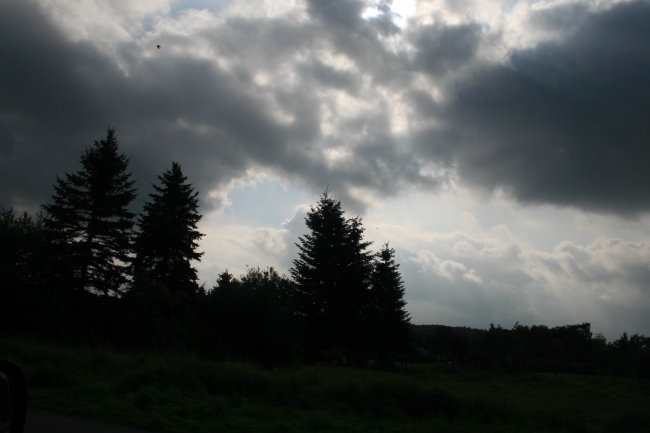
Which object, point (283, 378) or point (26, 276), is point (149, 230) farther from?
point (283, 378)

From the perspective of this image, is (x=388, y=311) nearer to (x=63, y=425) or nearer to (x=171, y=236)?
(x=171, y=236)

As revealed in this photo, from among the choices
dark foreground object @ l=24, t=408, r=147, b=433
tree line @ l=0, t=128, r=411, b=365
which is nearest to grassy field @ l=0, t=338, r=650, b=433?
dark foreground object @ l=24, t=408, r=147, b=433

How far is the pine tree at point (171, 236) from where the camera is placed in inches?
1521

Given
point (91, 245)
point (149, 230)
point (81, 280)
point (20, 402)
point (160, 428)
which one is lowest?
point (160, 428)

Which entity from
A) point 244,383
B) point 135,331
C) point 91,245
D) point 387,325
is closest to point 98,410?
point 244,383

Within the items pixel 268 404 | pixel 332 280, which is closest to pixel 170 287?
pixel 332 280

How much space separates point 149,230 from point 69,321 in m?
11.5

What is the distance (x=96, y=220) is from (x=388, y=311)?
2944 centimetres

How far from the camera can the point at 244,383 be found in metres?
11.3

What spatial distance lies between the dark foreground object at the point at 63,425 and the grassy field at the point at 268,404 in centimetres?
30

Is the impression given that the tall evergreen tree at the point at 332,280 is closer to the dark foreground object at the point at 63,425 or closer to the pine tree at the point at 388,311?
the pine tree at the point at 388,311

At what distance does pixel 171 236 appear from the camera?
38750mm

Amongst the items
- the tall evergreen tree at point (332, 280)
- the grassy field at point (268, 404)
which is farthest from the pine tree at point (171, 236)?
the grassy field at point (268, 404)

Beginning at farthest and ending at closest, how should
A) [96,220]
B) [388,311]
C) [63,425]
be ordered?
[388,311] → [96,220] → [63,425]
